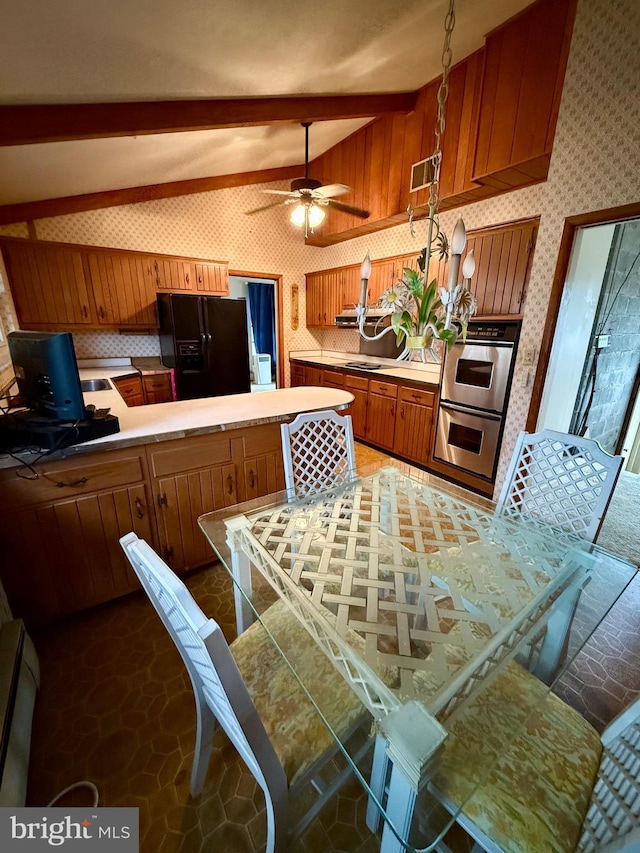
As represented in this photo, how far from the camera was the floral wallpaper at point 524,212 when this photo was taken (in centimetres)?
199

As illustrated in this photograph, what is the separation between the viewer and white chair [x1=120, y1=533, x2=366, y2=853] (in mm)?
639

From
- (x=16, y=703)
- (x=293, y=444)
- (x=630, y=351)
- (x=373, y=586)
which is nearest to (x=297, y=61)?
(x=293, y=444)

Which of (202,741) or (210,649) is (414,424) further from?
(210,649)

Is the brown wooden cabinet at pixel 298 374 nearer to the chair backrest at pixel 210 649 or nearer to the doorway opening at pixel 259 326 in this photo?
the doorway opening at pixel 259 326

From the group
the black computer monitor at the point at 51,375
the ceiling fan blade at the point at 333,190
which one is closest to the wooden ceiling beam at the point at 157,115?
the ceiling fan blade at the point at 333,190

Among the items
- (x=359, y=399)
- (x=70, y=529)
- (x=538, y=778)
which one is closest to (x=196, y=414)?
(x=70, y=529)

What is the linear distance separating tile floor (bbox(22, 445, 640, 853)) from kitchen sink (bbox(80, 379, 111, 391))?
6.40 feet

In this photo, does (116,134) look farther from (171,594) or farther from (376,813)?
(376,813)

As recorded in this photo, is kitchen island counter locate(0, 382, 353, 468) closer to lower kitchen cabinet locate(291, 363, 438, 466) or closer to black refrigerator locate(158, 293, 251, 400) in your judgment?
black refrigerator locate(158, 293, 251, 400)

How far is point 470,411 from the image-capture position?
3.09 m

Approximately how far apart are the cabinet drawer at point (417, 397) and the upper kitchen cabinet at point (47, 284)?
346 centimetres

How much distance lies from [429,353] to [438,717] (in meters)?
1.07

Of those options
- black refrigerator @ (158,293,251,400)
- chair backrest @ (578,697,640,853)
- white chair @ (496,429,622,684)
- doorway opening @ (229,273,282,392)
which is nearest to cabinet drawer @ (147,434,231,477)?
white chair @ (496,429,622,684)

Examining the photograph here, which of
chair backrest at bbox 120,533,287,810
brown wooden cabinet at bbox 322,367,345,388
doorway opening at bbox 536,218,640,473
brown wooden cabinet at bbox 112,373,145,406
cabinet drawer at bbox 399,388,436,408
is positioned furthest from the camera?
brown wooden cabinet at bbox 322,367,345,388
